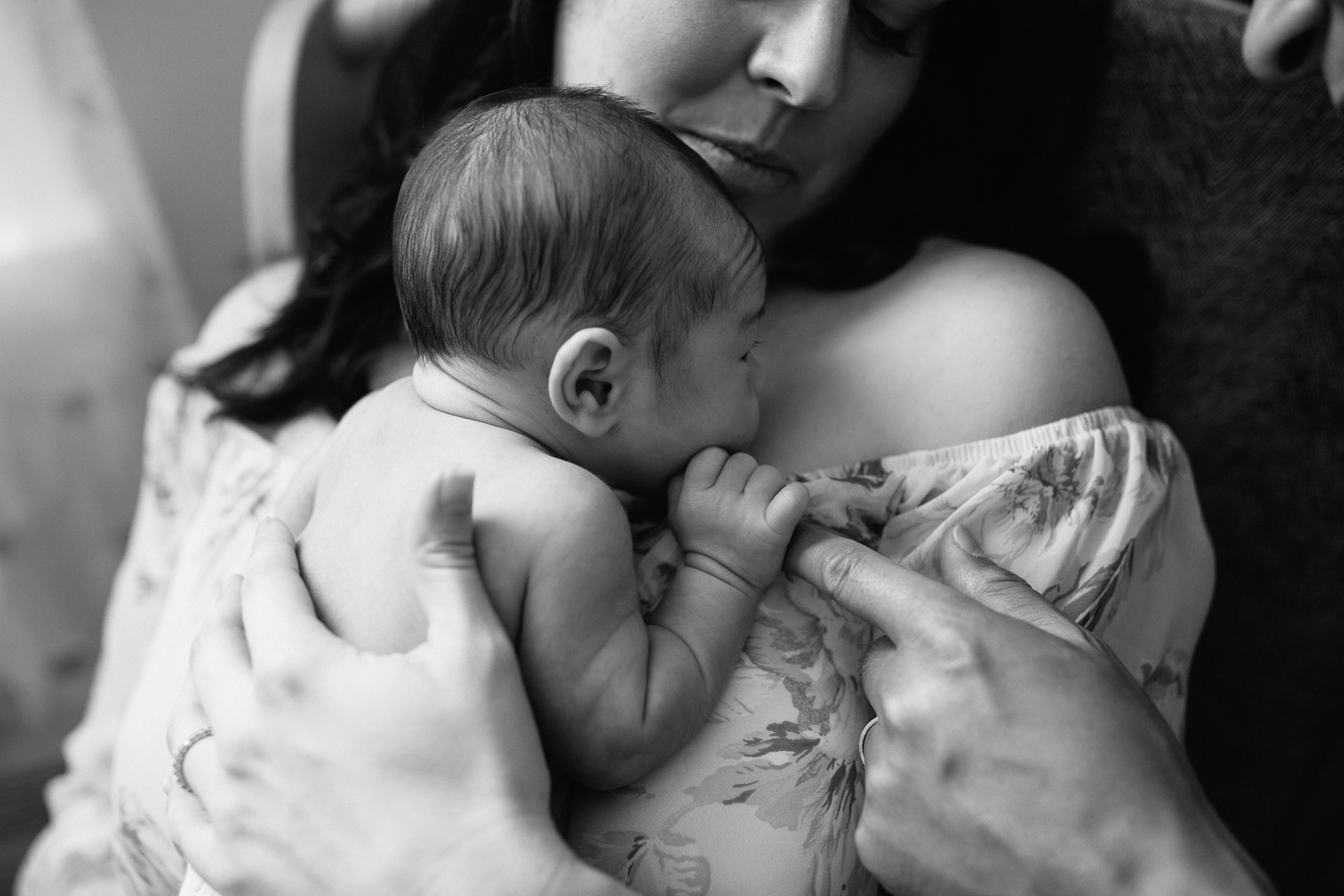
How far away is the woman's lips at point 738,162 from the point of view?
0.98 meters

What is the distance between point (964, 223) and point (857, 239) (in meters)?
0.19

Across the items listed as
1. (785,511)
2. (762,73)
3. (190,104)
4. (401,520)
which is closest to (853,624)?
(785,511)

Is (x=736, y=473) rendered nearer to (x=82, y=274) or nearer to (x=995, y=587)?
(x=995, y=587)

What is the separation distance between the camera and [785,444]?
0.94 meters

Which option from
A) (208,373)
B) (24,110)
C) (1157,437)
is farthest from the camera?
(24,110)

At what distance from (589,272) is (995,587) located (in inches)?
15.6

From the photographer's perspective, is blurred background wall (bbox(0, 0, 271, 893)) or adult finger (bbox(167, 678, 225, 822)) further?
blurred background wall (bbox(0, 0, 271, 893))

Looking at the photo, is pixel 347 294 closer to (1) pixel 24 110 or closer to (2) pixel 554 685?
(2) pixel 554 685

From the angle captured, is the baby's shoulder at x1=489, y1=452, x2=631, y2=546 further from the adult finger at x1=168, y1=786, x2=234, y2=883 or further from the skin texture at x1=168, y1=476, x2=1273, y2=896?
the adult finger at x1=168, y1=786, x2=234, y2=883

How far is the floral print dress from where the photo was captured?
2.54ft

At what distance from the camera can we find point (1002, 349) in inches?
36.9

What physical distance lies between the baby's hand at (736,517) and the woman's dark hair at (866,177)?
33 centimetres

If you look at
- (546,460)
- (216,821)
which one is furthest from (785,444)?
(216,821)

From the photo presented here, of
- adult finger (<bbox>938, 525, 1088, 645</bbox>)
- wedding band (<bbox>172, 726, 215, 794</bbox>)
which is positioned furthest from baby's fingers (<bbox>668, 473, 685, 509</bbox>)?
wedding band (<bbox>172, 726, 215, 794</bbox>)
